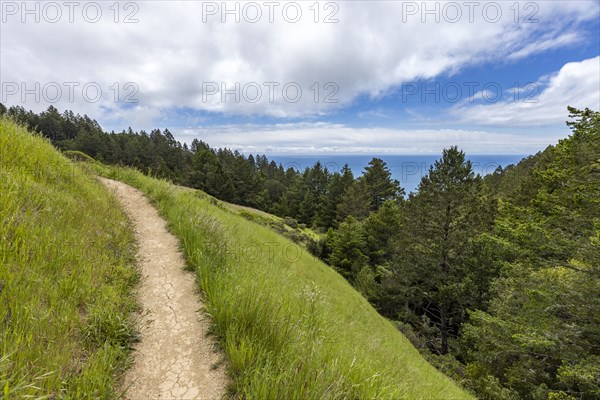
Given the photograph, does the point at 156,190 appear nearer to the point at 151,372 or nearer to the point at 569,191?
the point at 151,372

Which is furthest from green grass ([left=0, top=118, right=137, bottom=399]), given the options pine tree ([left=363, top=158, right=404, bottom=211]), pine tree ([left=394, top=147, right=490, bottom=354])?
pine tree ([left=363, top=158, right=404, bottom=211])

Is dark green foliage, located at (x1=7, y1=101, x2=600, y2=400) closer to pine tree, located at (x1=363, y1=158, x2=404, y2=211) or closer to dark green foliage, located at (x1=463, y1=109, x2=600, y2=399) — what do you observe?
dark green foliage, located at (x1=463, y1=109, x2=600, y2=399)

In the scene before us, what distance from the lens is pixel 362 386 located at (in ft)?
10.4

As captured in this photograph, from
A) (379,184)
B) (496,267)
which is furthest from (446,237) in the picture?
(379,184)

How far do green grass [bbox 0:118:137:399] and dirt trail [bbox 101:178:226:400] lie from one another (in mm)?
245

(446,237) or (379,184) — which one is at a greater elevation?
(379,184)

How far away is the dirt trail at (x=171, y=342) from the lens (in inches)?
121

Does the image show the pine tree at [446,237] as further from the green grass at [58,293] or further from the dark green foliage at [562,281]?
the green grass at [58,293]

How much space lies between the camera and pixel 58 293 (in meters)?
3.47

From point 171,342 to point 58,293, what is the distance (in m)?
1.59

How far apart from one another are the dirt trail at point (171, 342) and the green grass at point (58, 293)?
0.24 meters

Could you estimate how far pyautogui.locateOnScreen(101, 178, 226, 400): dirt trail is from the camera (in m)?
3.07

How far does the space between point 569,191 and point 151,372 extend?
1625cm

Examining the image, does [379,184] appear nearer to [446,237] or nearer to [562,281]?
[446,237]
